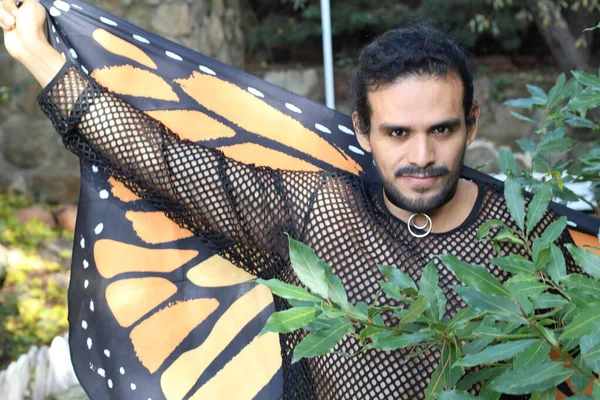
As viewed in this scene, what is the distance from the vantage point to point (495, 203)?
1446 mm

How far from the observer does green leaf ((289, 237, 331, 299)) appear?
827mm

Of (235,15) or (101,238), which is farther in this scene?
(235,15)

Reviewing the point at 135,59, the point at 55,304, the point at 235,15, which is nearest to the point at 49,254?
the point at 55,304

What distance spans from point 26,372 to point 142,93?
1107 mm

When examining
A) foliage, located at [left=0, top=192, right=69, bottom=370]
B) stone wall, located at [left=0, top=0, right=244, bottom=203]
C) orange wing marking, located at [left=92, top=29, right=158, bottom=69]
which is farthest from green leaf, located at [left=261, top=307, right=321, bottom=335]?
stone wall, located at [left=0, top=0, right=244, bottom=203]

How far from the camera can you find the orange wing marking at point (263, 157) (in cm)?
173

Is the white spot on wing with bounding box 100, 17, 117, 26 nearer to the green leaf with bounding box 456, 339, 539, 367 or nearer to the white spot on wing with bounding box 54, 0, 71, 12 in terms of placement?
the white spot on wing with bounding box 54, 0, 71, 12

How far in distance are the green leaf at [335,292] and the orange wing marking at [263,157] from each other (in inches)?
35.2

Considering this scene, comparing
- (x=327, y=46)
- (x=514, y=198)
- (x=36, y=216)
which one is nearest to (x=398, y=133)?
(x=514, y=198)

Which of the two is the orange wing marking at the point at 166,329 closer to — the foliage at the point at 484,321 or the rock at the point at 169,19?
the foliage at the point at 484,321

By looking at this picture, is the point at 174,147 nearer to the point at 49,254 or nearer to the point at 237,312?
the point at 237,312

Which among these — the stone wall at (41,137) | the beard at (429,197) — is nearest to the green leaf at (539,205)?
the beard at (429,197)

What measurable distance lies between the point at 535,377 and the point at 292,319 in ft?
0.77

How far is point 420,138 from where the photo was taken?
1312 millimetres
